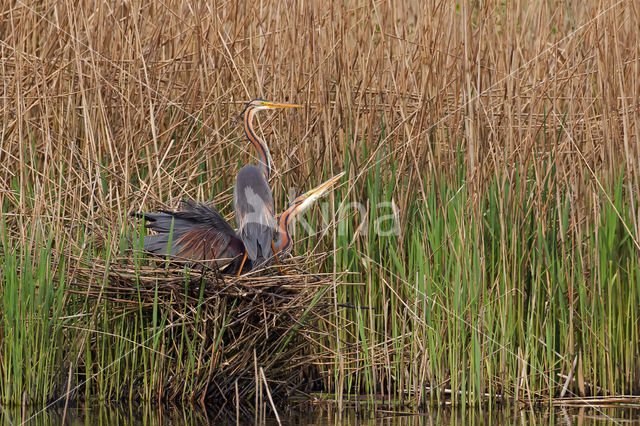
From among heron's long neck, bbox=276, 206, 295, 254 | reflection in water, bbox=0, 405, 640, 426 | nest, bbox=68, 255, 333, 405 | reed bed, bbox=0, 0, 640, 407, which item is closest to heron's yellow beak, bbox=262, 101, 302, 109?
reed bed, bbox=0, 0, 640, 407

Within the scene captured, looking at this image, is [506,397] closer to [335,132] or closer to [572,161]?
[572,161]

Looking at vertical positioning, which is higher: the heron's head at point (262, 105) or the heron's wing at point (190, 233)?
the heron's head at point (262, 105)

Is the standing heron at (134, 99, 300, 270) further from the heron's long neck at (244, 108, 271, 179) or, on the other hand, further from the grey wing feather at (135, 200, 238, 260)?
the heron's long neck at (244, 108, 271, 179)

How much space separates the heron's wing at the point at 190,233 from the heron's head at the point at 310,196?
36cm

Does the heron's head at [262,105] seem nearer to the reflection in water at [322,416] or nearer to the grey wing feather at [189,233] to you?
the grey wing feather at [189,233]

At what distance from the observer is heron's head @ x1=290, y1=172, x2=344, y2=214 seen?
3.83 m

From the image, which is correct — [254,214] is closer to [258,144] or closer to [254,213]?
[254,213]

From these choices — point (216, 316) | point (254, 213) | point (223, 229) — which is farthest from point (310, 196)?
point (216, 316)

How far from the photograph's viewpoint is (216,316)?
3559 millimetres

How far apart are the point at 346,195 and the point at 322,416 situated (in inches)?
39.6

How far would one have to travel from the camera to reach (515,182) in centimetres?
397

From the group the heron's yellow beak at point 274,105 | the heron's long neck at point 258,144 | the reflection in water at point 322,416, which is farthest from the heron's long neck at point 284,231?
the reflection in water at point 322,416

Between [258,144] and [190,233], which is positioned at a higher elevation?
[258,144]

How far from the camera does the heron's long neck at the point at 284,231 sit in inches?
150
